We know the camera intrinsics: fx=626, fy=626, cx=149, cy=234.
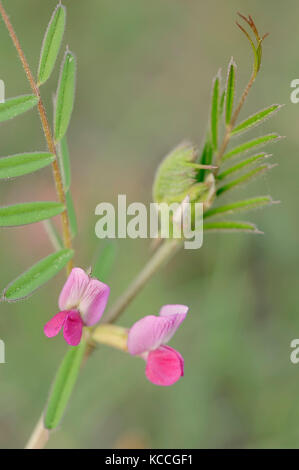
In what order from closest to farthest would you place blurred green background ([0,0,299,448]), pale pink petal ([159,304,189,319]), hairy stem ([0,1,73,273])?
hairy stem ([0,1,73,273]) → pale pink petal ([159,304,189,319]) → blurred green background ([0,0,299,448])

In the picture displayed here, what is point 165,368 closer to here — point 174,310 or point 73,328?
point 174,310

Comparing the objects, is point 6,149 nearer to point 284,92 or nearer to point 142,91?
point 142,91

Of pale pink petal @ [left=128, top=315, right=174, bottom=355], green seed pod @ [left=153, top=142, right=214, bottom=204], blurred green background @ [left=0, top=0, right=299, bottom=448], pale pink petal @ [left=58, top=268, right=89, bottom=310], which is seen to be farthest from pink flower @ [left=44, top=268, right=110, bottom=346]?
blurred green background @ [left=0, top=0, right=299, bottom=448]

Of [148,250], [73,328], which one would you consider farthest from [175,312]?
[148,250]

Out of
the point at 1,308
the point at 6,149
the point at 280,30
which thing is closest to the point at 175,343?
the point at 1,308

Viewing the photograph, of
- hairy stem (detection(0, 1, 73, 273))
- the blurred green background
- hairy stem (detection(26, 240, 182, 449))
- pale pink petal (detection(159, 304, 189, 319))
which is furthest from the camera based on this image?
the blurred green background

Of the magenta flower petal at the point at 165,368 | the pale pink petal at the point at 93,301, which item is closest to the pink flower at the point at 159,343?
the magenta flower petal at the point at 165,368

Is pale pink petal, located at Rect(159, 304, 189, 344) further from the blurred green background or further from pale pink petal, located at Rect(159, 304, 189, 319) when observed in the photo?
the blurred green background
